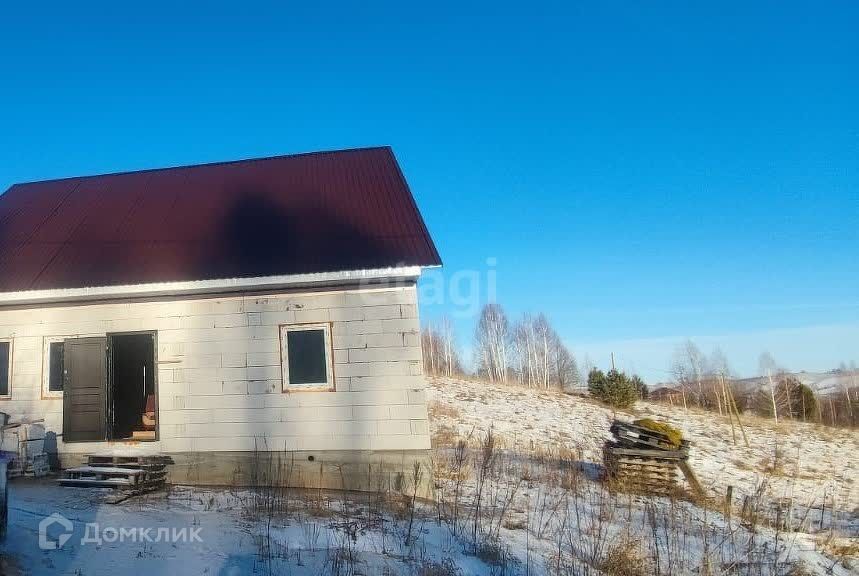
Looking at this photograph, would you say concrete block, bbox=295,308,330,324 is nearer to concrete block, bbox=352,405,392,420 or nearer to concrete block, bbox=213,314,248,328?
concrete block, bbox=213,314,248,328

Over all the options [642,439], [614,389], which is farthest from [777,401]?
[642,439]

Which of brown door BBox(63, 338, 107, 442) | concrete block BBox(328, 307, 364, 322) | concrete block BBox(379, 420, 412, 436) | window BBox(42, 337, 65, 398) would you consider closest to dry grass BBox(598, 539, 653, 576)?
concrete block BBox(379, 420, 412, 436)

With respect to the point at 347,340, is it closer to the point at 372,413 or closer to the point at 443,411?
the point at 372,413

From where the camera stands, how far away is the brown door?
910 centimetres

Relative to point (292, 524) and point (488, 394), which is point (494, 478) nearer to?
point (292, 524)

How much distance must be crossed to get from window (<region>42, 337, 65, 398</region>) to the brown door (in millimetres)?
391

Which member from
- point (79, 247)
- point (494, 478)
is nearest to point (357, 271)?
point (494, 478)

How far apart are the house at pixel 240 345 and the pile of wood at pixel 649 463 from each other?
15.5ft

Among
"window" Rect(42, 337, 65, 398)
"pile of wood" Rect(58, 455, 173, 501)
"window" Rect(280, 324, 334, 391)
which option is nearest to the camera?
"pile of wood" Rect(58, 455, 173, 501)

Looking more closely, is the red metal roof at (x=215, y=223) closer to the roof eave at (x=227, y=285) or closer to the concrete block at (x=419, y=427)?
the roof eave at (x=227, y=285)

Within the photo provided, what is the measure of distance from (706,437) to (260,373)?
18238 mm

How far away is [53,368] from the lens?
31.1ft

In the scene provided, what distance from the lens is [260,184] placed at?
478 inches

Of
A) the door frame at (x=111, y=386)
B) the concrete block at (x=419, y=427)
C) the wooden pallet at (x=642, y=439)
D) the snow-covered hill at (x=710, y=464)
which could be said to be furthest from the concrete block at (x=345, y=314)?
the wooden pallet at (x=642, y=439)
